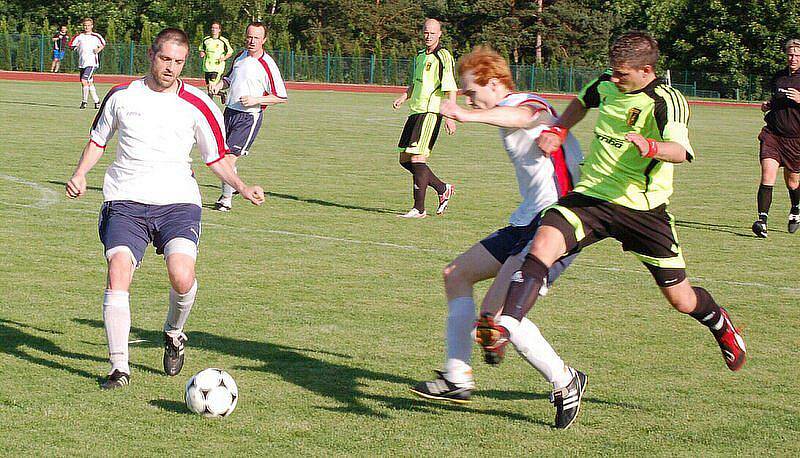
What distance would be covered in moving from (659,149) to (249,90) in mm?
8273

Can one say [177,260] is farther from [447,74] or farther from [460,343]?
[447,74]

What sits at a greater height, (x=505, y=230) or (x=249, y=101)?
(x=249, y=101)

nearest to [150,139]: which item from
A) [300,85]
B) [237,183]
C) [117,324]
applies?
[237,183]

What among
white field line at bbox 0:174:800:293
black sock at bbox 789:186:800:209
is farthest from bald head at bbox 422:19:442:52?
black sock at bbox 789:186:800:209

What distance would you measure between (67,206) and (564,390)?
8.62m

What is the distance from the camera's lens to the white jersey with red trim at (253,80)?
12641 millimetres

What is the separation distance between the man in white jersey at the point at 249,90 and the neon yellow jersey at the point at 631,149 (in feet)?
24.1

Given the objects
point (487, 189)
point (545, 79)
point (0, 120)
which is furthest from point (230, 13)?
point (487, 189)

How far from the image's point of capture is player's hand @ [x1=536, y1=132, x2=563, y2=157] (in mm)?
5336

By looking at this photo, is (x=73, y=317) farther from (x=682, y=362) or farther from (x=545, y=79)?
(x=545, y=79)

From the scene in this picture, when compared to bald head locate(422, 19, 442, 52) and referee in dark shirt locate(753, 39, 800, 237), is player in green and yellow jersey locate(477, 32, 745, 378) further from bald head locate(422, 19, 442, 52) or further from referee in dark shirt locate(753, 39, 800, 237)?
bald head locate(422, 19, 442, 52)

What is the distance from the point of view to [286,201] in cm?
1368

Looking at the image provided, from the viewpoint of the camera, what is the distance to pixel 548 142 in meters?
5.35

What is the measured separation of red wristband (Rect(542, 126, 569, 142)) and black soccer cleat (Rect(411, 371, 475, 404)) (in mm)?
1336
